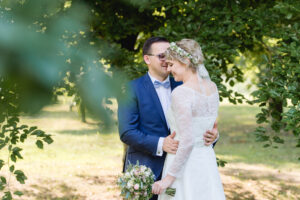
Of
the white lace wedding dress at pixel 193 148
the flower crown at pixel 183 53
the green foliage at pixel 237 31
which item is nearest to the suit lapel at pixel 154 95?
the white lace wedding dress at pixel 193 148

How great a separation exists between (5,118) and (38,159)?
9.44 metres

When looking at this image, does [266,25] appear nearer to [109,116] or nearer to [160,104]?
[160,104]

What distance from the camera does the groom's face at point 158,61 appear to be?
9.41 feet

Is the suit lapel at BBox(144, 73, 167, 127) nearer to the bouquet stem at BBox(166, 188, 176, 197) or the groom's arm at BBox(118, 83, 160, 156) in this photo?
the groom's arm at BBox(118, 83, 160, 156)

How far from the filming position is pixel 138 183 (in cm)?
256

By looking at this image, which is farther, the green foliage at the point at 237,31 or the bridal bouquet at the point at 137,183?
the green foliage at the point at 237,31

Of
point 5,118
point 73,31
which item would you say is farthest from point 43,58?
point 5,118

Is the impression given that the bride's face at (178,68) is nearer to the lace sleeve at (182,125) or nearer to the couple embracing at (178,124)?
the couple embracing at (178,124)

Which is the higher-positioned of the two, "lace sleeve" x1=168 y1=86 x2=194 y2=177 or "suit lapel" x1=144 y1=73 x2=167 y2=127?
"suit lapel" x1=144 y1=73 x2=167 y2=127

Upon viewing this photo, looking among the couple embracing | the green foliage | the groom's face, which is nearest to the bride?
the couple embracing

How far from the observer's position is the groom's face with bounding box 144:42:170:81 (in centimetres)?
287

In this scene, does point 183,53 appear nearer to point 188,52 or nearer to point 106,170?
point 188,52

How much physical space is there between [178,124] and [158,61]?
587 millimetres

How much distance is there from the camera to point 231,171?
28.2 ft
